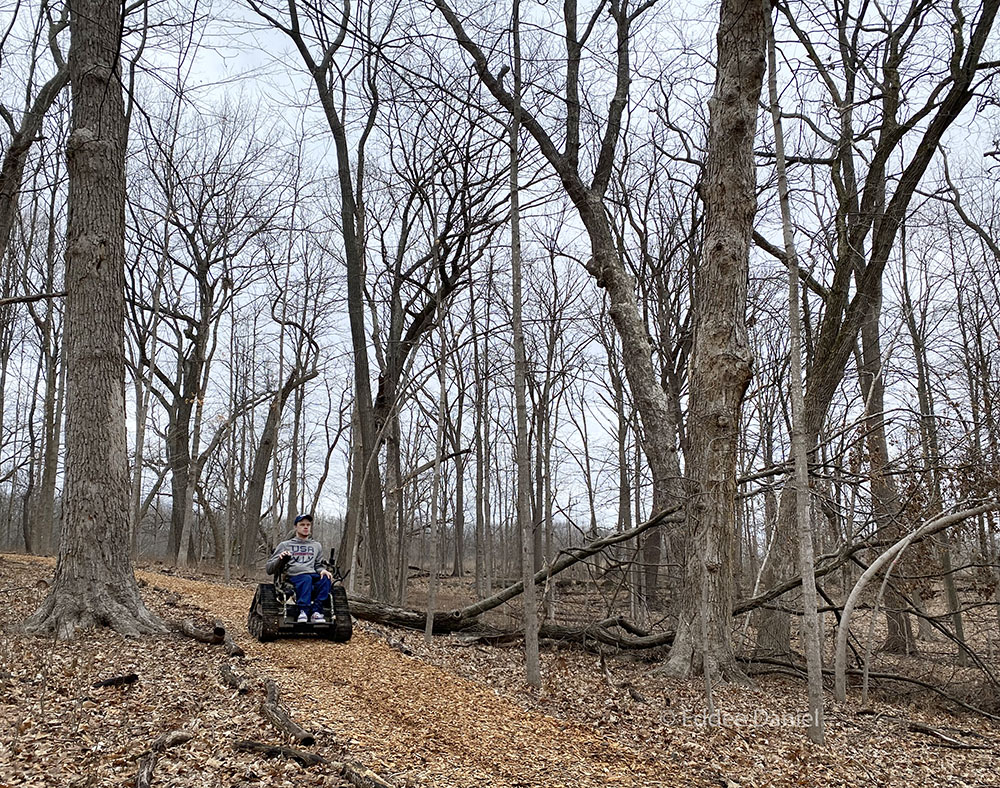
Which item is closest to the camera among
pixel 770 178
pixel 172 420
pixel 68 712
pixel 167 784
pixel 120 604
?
pixel 167 784

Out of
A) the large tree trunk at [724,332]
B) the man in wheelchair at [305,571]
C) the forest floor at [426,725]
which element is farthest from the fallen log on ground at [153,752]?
the large tree trunk at [724,332]

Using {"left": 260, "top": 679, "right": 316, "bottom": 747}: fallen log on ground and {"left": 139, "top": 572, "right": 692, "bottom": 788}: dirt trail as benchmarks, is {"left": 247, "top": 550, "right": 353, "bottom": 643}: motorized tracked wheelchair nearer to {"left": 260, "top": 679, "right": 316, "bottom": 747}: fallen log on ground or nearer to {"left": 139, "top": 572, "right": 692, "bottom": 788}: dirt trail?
{"left": 139, "top": 572, "right": 692, "bottom": 788}: dirt trail

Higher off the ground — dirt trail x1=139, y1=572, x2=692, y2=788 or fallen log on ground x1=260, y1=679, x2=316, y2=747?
fallen log on ground x1=260, y1=679, x2=316, y2=747

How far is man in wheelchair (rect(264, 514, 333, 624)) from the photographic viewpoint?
841 centimetres

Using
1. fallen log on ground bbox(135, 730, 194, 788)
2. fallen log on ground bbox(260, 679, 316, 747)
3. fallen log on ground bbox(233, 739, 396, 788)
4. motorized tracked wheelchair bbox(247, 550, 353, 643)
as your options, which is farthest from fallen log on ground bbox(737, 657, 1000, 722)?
fallen log on ground bbox(135, 730, 194, 788)

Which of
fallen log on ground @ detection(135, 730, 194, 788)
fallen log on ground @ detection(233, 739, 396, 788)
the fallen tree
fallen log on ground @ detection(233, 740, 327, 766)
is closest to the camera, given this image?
fallen log on ground @ detection(135, 730, 194, 788)

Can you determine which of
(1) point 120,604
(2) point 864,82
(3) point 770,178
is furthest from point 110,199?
(2) point 864,82

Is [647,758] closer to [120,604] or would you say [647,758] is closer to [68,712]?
[68,712]

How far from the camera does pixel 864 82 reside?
34.7ft

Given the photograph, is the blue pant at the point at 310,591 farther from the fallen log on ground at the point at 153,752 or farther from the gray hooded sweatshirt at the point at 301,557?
the fallen log on ground at the point at 153,752

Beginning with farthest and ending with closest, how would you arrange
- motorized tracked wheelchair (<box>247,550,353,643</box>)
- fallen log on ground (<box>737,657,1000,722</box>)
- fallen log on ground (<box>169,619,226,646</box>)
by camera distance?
motorized tracked wheelchair (<box>247,550,353,643</box>)
fallen log on ground (<box>737,657,1000,722</box>)
fallen log on ground (<box>169,619,226,646</box>)

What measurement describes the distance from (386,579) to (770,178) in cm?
932

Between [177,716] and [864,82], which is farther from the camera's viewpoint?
[864,82]

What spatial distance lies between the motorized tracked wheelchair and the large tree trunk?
381cm
